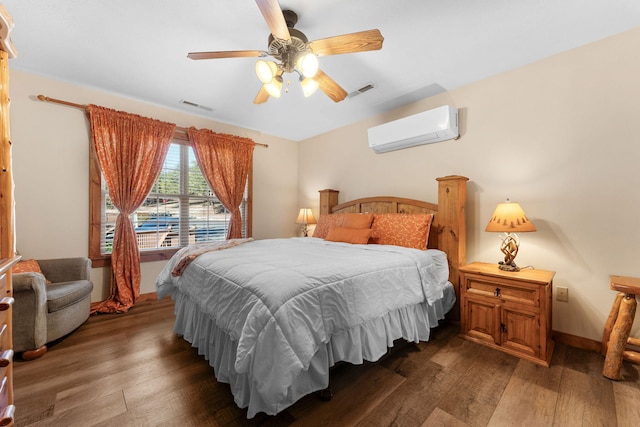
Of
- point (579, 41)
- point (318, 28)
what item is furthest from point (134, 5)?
point (579, 41)

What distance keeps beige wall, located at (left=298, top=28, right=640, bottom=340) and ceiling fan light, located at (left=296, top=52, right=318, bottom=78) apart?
74.6 inches

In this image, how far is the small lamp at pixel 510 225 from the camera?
2105 millimetres

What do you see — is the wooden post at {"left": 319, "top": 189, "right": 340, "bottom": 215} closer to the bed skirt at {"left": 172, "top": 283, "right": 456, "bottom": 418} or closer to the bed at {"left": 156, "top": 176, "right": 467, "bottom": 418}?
the bed at {"left": 156, "top": 176, "right": 467, "bottom": 418}

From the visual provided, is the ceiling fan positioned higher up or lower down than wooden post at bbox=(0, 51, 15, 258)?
higher up

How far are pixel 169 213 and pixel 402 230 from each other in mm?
3071

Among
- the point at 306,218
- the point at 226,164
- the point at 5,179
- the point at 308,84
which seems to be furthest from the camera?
the point at 306,218

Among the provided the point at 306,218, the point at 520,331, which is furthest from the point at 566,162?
the point at 306,218

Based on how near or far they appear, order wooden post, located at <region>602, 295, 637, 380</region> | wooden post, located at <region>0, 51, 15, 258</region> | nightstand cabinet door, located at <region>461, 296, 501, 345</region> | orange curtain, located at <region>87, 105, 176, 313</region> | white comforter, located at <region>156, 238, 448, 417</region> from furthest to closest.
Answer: orange curtain, located at <region>87, 105, 176, 313</region>
nightstand cabinet door, located at <region>461, 296, 501, 345</region>
wooden post, located at <region>602, 295, 637, 380</region>
white comforter, located at <region>156, 238, 448, 417</region>
wooden post, located at <region>0, 51, 15, 258</region>

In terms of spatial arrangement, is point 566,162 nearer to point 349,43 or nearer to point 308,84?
point 349,43

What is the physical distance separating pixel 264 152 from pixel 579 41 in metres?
3.86

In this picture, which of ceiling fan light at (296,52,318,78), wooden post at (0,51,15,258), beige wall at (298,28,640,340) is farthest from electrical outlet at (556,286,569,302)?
wooden post at (0,51,15,258)

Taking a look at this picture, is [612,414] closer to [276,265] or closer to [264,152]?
[276,265]

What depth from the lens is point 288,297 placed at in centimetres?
131

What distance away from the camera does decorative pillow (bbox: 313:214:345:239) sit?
3439 millimetres
